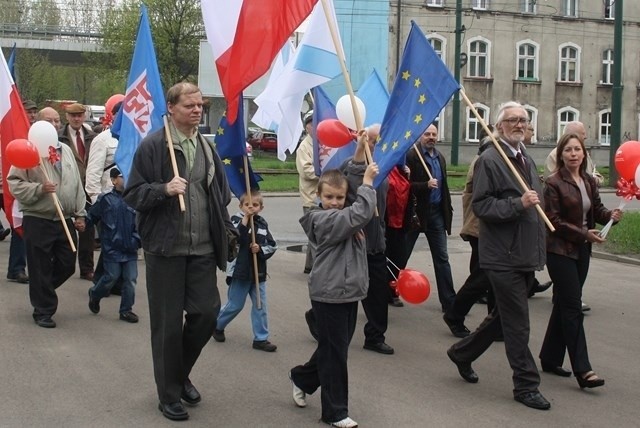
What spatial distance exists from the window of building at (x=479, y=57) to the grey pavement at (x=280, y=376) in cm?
3775

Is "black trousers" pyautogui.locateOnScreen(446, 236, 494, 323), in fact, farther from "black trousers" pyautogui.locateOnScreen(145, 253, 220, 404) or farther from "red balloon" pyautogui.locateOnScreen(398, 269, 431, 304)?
"black trousers" pyautogui.locateOnScreen(145, 253, 220, 404)

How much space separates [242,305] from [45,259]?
1.81 m

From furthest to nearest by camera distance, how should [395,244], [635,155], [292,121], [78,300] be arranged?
[78,300] < [395,244] < [292,121] < [635,155]

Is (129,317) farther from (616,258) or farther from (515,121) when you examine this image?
(616,258)

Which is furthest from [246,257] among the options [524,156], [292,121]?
→ [524,156]

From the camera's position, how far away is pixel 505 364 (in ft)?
24.2

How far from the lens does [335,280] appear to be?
5.66 m

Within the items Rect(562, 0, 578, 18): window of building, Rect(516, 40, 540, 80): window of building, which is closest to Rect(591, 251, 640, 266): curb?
Rect(516, 40, 540, 80): window of building

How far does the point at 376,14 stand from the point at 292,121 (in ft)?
126

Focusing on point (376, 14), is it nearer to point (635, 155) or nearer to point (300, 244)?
point (300, 244)

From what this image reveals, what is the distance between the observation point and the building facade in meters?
46.0

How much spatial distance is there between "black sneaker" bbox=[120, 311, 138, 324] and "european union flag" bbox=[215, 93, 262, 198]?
1.79m

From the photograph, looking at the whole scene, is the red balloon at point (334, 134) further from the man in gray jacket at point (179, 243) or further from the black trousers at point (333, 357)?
the black trousers at point (333, 357)

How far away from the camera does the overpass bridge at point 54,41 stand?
5734cm
